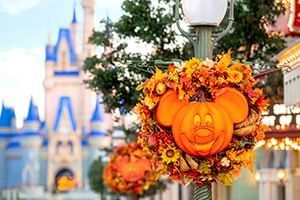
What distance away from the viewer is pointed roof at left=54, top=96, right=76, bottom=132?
78125 mm

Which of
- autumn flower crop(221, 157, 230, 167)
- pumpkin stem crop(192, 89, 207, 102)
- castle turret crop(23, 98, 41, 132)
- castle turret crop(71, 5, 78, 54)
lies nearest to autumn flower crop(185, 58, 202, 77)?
pumpkin stem crop(192, 89, 207, 102)

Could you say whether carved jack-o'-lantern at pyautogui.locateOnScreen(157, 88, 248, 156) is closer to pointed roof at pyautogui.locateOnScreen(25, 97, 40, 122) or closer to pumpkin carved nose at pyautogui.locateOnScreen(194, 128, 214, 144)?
pumpkin carved nose at pyautogui.locateOnScreen(194, 128, 214, 144)

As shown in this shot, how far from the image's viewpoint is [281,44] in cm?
2153

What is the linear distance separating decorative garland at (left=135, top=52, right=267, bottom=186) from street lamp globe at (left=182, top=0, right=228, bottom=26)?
1.10ft

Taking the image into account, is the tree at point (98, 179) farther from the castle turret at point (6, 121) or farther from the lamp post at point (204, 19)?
the lamp post at point (204, 19)

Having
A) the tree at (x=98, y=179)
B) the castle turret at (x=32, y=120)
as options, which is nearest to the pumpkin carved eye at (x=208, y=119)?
the tree at (x=98, y=179)

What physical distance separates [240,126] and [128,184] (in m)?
13.7

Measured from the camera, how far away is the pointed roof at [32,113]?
79.0 meters

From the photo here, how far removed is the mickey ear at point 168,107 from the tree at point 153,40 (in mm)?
12041

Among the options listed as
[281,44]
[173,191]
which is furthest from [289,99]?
[173,191]

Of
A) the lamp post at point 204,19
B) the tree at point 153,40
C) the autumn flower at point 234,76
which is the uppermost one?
the tree at point 153,40

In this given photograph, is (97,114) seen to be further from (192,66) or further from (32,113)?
(192,66)

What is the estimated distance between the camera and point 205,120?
24.8 ft

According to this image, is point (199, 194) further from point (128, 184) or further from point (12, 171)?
point (12, 171)
